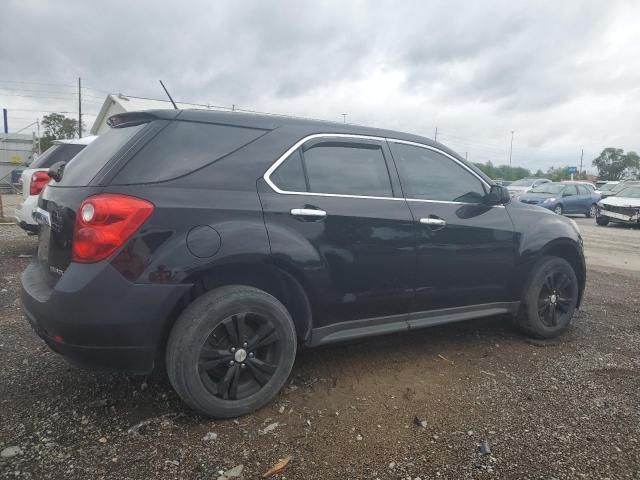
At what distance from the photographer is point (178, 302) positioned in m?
2.52

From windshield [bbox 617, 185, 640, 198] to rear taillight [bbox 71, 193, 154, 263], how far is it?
19.2 m

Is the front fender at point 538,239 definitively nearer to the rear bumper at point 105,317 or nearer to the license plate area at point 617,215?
the rear bumper at point 105,317

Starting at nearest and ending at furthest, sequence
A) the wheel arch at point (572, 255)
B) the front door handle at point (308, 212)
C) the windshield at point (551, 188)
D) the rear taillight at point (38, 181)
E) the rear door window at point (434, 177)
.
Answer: the front door handle at point (308, 212), the rear door window at point (434, 177), the wheel arch at point (572, 255), the rear taillight at point (38, 181), the windshield at point (551, 188)

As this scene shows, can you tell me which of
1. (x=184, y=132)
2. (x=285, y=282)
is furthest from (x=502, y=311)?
(x=184, y=132)

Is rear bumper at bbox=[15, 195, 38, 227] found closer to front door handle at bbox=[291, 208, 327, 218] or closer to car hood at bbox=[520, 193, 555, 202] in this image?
front door handle at bbox=[291, 208, 327, 218]

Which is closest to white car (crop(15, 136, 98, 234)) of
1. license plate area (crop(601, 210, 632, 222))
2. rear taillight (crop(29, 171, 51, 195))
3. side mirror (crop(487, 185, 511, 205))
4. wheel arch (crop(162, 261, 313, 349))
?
rear taillight (crop(29, 171, 51, 195))

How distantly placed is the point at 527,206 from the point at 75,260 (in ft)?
11.4

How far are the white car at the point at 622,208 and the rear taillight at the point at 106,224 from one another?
703 inches

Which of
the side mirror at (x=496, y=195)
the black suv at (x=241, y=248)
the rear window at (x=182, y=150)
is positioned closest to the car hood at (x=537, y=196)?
the side mirror at (x=496, y=195)

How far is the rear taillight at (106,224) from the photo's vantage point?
7.77 ft

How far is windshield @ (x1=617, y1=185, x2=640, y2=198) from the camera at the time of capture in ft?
56.7

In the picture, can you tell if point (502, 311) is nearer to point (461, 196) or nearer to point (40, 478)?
point (461, 196)

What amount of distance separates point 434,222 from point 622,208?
16163 mm

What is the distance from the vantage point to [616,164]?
7412 centimetres
